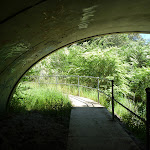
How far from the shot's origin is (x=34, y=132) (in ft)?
10.7

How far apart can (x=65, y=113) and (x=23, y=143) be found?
2163 millimetres

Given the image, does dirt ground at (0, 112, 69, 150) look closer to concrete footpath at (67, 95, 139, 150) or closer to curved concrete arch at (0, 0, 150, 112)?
concrete footpath at (67, 95, 139, 150)

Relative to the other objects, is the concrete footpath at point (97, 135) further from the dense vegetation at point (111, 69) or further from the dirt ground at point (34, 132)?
the dense vegetation at point (111, 69)

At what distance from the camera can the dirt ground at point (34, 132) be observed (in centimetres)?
272

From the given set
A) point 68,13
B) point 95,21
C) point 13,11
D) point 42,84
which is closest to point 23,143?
point 13,11

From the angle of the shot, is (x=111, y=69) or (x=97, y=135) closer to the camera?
(x=97, y=135)

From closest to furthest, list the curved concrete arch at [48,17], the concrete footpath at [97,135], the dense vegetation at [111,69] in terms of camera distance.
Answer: the curved concrete arch at [48,17] < the concrete footpath at [97,135] < the dense vegetation at [111,69]

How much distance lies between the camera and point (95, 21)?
338cm

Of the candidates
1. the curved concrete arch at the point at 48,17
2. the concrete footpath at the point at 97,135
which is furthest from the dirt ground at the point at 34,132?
the curved concrete arch at the point at 48,17

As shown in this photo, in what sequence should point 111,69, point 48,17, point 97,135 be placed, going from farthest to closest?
point 111,69, point 97,135, point 48,17

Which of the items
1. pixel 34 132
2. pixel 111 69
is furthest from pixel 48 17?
pixel 111 69

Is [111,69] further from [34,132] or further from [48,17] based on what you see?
[48,17]

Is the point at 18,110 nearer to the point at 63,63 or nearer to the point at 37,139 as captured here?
the point at 37,139

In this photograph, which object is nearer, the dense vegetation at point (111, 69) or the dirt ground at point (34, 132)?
the dirt ground at point (34, 132)
